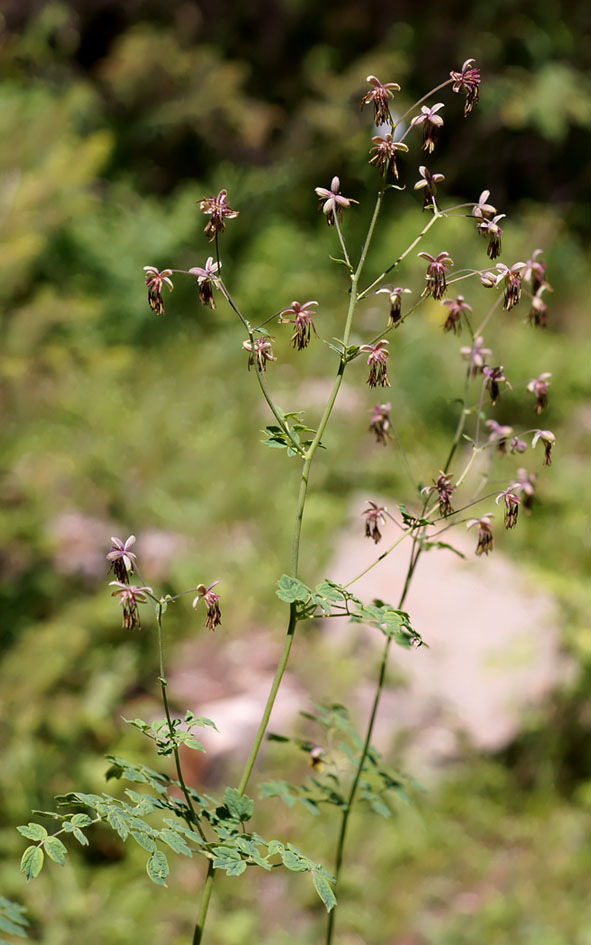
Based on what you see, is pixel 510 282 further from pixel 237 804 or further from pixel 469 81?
pixel 237 804

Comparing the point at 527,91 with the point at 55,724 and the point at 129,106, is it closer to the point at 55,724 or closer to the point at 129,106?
the point at 129,106

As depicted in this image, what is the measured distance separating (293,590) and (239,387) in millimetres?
5242

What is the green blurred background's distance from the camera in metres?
3.45

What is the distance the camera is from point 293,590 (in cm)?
125

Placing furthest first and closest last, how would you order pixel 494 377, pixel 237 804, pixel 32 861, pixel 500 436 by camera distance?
pixel 500 436 < pixel 494 377 < pixel 237 804 < pixel 32 861

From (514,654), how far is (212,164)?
590 centimetres

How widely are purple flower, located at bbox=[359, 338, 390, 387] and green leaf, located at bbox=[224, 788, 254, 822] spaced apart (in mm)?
627

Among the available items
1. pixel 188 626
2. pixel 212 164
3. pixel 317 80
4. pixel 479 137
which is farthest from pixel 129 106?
pixel 188 626

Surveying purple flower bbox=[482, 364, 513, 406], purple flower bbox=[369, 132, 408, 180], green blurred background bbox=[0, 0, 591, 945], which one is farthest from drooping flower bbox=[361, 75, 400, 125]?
green blurred background bbox=[0, 0, 591, 945]

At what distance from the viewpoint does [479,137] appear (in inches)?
364

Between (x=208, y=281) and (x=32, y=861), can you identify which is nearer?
(x=32, y=861)

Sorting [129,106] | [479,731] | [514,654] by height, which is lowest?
[479,731]

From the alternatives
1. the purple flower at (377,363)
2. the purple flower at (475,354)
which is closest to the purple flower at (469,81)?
the purple flower at (377,363)

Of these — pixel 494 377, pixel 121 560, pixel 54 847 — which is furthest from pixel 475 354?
pixel 54 847
